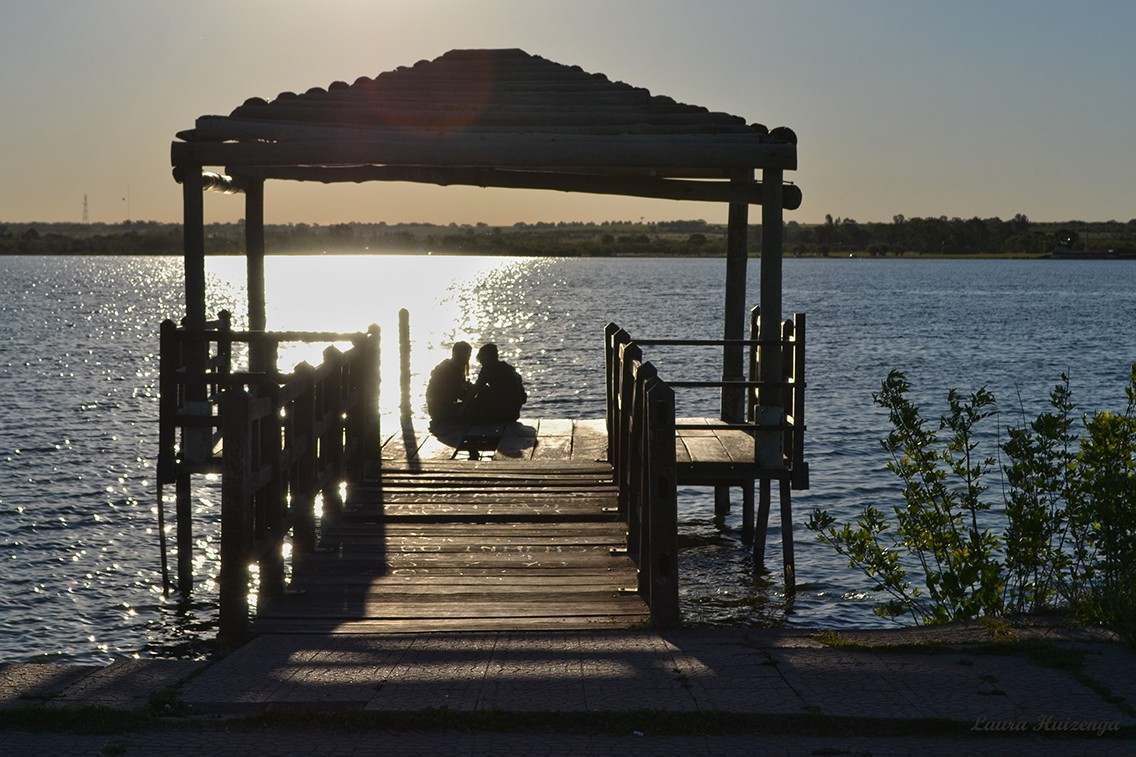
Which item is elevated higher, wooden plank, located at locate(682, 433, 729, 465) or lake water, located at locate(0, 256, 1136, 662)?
wooden plank, located at locate(682, 433, 729, 465)

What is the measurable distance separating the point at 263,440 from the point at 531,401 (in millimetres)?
28829

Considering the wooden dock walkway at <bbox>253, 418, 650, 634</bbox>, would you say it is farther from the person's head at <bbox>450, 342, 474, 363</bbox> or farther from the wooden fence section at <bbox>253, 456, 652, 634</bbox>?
the person's head at <bbox>450, 342, 474, 363</bbox>

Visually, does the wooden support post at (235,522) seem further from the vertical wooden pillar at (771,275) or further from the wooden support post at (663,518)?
the vertical wooden pillar at (771,275)

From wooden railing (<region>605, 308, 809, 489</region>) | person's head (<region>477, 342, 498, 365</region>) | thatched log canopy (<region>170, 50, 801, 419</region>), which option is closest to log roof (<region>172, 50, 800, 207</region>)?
thatched log canopy (<region>170, 50, 801, 419</region>)

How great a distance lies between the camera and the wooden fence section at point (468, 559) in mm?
8281

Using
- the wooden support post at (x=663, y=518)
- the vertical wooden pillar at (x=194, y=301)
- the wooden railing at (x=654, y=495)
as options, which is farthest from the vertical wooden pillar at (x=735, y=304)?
the wooden support post at (x=663, y=518)

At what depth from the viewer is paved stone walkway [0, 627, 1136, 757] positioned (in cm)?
556

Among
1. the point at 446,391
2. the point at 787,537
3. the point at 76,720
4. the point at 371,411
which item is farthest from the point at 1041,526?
the point at 446,391

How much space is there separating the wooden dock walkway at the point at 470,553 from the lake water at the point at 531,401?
2384 millimetres

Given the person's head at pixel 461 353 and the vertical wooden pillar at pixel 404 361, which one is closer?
the person's head at pixel 461 353

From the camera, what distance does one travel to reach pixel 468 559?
9.88 m

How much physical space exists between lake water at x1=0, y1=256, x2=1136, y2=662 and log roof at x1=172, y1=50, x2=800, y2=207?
15.4 feet

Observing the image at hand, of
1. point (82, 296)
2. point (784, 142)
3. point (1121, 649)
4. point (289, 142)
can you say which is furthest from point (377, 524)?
point (82, 296)

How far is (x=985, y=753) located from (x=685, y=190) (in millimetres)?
10929
